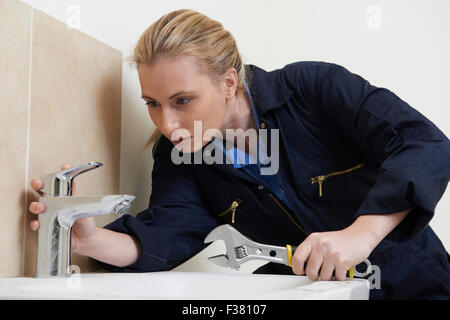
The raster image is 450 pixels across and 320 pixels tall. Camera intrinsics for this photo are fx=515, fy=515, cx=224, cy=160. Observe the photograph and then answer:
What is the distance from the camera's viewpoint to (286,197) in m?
0.96

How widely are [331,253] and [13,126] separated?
0.51 m

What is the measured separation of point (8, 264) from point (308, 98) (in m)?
0.59

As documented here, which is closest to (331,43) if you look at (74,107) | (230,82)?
Answer: (230,82)

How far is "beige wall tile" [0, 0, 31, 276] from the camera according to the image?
77cm

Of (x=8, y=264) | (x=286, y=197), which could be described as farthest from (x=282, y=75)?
(x=8, y=264)

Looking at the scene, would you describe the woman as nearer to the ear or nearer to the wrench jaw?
the ear

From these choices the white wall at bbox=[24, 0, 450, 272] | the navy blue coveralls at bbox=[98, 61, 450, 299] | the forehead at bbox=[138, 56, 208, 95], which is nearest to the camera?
the navy blue coveralls at bbox=[98, 61, 450, 299]

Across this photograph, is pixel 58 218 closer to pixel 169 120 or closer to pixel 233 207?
pixel 169 120

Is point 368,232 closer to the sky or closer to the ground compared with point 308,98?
closer to the ground

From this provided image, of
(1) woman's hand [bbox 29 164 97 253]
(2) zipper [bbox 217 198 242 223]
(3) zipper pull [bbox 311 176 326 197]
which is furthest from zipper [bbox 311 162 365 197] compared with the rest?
(1) woman's hand [bbox 29 164 97 253]

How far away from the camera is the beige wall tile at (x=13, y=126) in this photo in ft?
2.52
